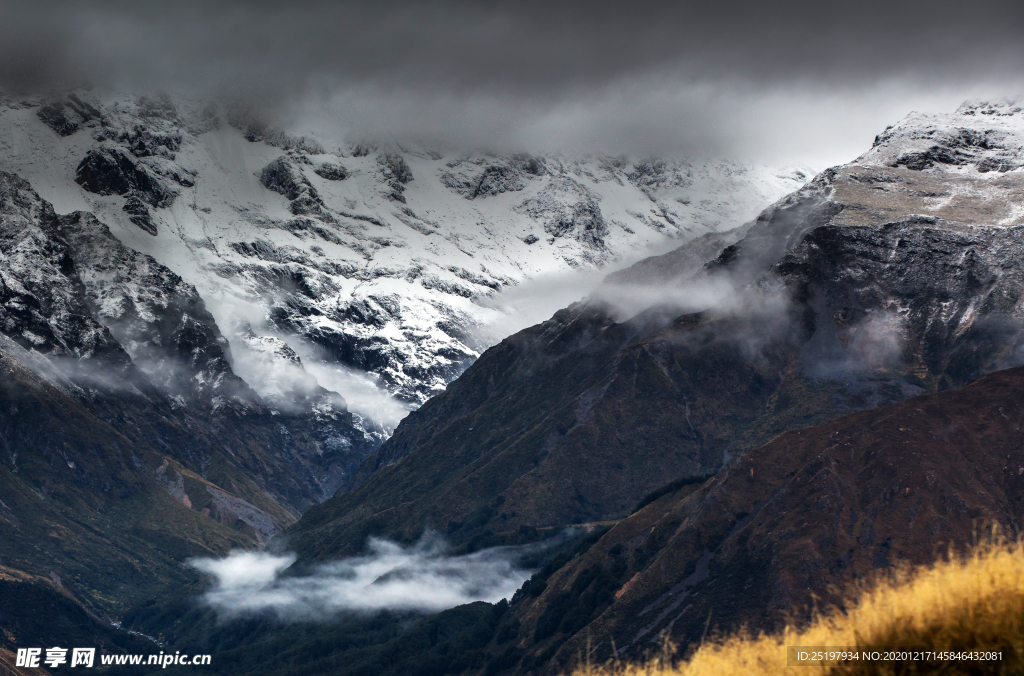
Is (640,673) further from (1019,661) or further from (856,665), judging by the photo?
(1019,661)

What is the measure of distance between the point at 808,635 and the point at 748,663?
11.2ft

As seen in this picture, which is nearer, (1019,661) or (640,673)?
(1019,661)

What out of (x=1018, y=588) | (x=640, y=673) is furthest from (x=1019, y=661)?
(x=640, y=673)

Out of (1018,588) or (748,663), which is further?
(748,663)

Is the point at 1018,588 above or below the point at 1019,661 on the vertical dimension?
above

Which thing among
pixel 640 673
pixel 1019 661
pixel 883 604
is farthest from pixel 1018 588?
pixel 640 673

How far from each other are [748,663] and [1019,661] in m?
13.2

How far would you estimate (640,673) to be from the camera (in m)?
56.1

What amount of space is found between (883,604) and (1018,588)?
18.6ft

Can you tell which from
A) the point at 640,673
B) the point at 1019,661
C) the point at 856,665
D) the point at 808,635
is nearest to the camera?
the point at 1019,661

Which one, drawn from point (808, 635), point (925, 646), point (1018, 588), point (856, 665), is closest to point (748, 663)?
point (808, 635)

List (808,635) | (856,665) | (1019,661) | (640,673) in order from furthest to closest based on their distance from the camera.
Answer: (640,673)
(808,635)
(856,665)
(1019,661)

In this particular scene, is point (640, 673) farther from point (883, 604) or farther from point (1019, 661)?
point (1019, 661)

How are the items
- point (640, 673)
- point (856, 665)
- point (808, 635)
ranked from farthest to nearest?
point (640, 673)
point (808, 635)
point (856, 665)
